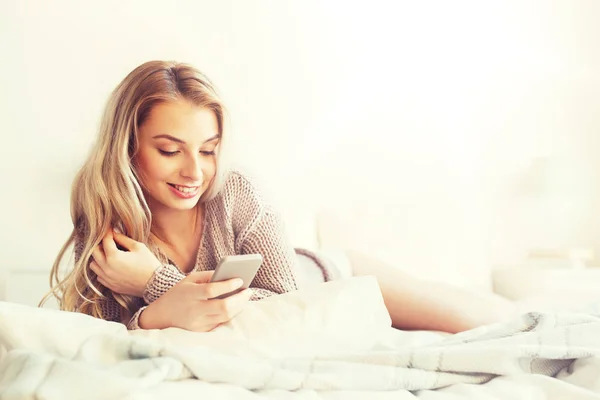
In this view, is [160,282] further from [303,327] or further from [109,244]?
[303,327]

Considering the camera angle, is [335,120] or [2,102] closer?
[2,102]

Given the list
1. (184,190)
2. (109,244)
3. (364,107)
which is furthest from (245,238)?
(364,107)

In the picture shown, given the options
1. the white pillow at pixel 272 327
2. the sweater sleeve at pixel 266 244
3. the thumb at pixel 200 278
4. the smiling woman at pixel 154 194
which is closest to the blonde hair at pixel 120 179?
the smiling woman at pixel 154 194

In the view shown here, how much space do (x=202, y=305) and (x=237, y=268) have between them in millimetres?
88

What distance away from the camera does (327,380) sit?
2.95ft

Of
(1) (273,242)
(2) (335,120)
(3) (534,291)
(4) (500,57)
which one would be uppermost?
(4) (500,57)

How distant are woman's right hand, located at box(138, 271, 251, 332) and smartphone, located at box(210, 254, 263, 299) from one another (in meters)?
0.01

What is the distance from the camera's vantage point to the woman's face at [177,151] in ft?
4.79

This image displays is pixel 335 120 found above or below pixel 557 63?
below

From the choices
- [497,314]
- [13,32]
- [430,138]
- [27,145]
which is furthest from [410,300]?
[13,32]

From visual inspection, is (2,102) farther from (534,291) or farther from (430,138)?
(534,291)

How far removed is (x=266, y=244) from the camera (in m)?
1.47

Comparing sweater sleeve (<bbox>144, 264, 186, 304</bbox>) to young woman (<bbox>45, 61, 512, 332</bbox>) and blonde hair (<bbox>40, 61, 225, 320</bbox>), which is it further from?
blonde hair (<bbox>40, 61, 225, 320</bbox>)

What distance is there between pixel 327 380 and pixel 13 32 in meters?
1.85
